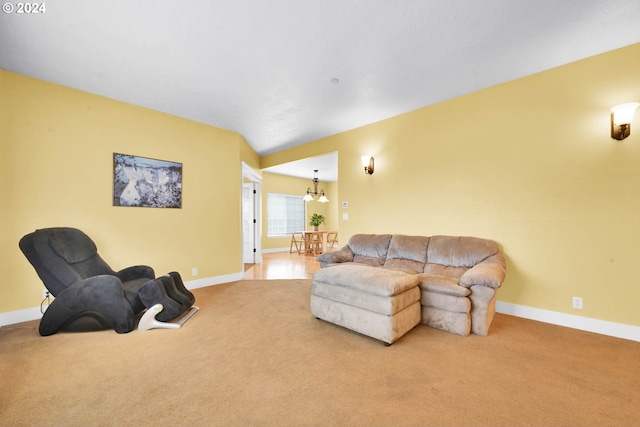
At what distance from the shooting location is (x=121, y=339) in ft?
7.66

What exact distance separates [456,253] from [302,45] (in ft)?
9.09

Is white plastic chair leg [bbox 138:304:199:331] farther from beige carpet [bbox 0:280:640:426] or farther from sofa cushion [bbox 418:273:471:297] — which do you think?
sofa cushion [bbox 418:273:471:297]

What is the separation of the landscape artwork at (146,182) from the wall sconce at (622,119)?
5.18 metres

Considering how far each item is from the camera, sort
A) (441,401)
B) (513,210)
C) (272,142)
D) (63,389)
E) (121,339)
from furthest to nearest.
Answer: (272,142) < (513,210) < (121,339) < (63,389) < (441,401)

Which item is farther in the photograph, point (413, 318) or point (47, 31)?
point (413, 318)

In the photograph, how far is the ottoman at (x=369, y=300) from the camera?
2197 millimetres

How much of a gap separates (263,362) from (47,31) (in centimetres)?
323

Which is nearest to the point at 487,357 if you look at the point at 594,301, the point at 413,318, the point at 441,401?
the point at 413,318

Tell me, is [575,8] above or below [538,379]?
above

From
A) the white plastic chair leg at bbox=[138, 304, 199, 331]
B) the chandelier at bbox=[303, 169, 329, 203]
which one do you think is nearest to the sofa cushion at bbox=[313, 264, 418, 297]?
the white plastic chair leg at bbox=[138, 304, 199, 331]

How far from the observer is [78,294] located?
2.38 m

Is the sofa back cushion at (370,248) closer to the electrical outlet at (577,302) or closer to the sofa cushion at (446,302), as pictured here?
Answer: the sofa cushion at (446,302)

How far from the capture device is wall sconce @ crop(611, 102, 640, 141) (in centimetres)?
229

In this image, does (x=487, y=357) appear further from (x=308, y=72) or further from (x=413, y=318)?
(x=308, y=72)
